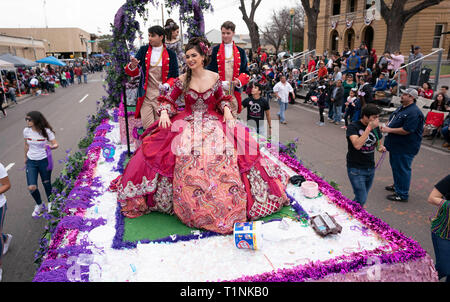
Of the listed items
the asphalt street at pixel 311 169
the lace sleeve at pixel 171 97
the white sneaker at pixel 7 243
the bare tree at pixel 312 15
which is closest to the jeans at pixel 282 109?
the asphalt street at pixel 311 169

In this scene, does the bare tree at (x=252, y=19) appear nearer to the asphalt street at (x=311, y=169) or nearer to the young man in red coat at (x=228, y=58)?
the asphalt street at (x=311, y=169)

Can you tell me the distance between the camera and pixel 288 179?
5.09m

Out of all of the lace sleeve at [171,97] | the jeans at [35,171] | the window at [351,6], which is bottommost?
the jeans at [35,171]

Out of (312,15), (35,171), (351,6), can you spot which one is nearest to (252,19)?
(312,15)

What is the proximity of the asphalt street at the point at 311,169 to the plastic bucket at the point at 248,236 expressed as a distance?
2636 mm

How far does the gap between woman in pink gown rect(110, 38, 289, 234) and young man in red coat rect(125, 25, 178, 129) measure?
131cm

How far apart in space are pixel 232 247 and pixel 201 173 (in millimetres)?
887

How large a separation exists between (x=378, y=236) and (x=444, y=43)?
28962 mm

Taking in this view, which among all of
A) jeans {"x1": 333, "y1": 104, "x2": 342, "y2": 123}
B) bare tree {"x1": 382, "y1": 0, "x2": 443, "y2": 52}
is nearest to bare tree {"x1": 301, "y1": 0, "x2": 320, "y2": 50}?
bare tree {"x1": 382, "y1": 0, "x2": 443, "y2": 52}

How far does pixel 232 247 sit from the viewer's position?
3.49 metres

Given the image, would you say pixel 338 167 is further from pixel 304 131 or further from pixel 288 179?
pixel 304 131

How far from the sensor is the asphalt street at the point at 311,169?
185 inches

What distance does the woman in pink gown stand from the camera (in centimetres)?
367
